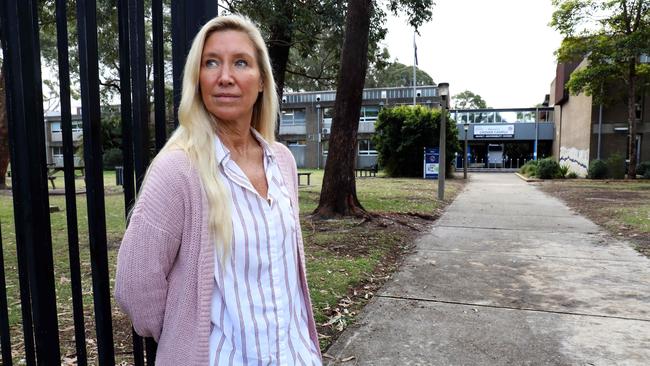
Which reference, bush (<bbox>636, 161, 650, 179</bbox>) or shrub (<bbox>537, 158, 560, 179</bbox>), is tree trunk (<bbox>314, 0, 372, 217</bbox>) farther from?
bush (<bbox>636, 161, 650, 179</bbox>)

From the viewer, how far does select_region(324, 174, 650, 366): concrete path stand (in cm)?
329

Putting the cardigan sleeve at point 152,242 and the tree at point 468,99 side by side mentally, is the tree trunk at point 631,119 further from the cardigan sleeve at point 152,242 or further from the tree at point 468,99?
the tree at point 468,99

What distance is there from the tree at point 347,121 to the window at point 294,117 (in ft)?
123

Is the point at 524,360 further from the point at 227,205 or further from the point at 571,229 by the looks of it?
the point at 571,229

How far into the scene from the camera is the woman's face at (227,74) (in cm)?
149

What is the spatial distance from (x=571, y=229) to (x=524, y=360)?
6.48 m

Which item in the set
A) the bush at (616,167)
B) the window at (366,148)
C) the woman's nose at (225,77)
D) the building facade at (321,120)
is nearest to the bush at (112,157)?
the building facade at (321,120)

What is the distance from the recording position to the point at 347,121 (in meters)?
8.97

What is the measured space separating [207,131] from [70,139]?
2.03 ft

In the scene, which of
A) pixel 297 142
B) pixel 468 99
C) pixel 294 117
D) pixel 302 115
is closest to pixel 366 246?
pixel 297 142

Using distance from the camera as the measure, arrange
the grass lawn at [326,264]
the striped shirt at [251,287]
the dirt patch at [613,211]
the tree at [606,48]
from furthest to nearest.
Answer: the tree at [606,48] → the dirt patch at [613,211] → the grass lawn at [326,264] → the striped shirt at [251,287]

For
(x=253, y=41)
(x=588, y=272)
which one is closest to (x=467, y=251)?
(x=588, y=272)

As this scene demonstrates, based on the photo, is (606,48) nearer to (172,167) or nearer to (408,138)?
(408,138)

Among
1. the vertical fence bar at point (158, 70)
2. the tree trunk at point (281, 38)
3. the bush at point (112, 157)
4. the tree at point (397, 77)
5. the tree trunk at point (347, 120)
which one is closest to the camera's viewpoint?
the vertical fence bar at point (158, 70)
